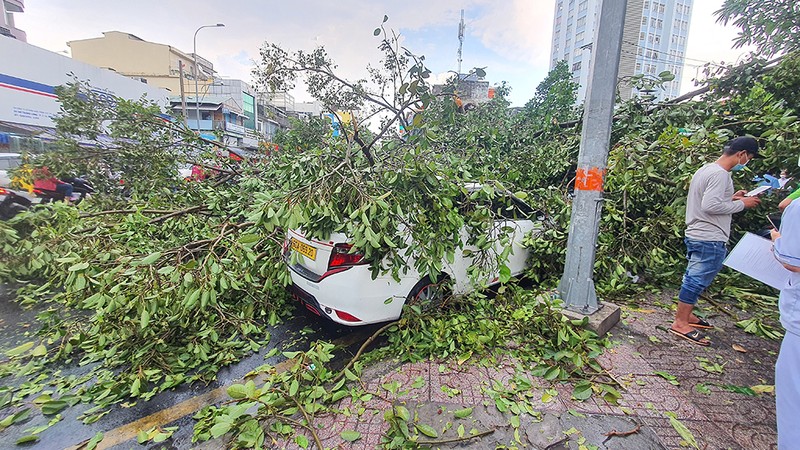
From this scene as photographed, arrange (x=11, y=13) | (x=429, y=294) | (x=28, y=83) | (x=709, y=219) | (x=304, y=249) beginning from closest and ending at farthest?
(x=709, y=219) < (x=304, y=249) < (x=429, y=294) < (x=28, y=83) < (x=11, y=13)

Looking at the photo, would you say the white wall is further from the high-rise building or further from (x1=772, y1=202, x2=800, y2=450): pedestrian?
the high-rise building

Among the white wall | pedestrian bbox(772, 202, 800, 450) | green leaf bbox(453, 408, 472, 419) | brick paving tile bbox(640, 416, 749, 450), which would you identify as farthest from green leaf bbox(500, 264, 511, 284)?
the white wall

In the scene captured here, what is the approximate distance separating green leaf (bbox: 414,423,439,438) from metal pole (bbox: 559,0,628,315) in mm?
1982

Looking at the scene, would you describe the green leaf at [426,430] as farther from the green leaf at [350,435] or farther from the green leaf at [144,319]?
the green leaf at [144,319]

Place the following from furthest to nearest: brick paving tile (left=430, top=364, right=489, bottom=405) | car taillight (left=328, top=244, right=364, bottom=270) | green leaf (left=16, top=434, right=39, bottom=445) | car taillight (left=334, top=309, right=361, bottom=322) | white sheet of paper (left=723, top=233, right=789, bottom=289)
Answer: car taillight (left=334, top=309, right=361, bottom=322) < car taillight (left=328, top=244, right=364, bottom=270) < brick paving tile (left=430, top=364, right=489, bottom=405) < white sheet of paper (left=723, top=233, right=789, bottom=289) < green leaf (left=16, top=434, right=39, bottom=445)

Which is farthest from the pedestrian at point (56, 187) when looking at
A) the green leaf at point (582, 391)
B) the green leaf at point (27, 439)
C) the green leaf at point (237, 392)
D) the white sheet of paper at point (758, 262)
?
the white sheet of paper at point (758, 262)

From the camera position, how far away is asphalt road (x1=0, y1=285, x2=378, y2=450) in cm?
234

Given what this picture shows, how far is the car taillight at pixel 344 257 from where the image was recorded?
3.12 metres

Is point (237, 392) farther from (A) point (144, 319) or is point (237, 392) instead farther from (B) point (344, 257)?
(B) point (344, 257)

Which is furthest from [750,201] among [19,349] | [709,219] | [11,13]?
[11,13]

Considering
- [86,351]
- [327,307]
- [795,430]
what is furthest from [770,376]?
[86,351]

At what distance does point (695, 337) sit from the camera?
330 cm

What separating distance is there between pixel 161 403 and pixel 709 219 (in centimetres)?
489

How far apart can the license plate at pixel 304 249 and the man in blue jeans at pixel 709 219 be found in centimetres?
354
